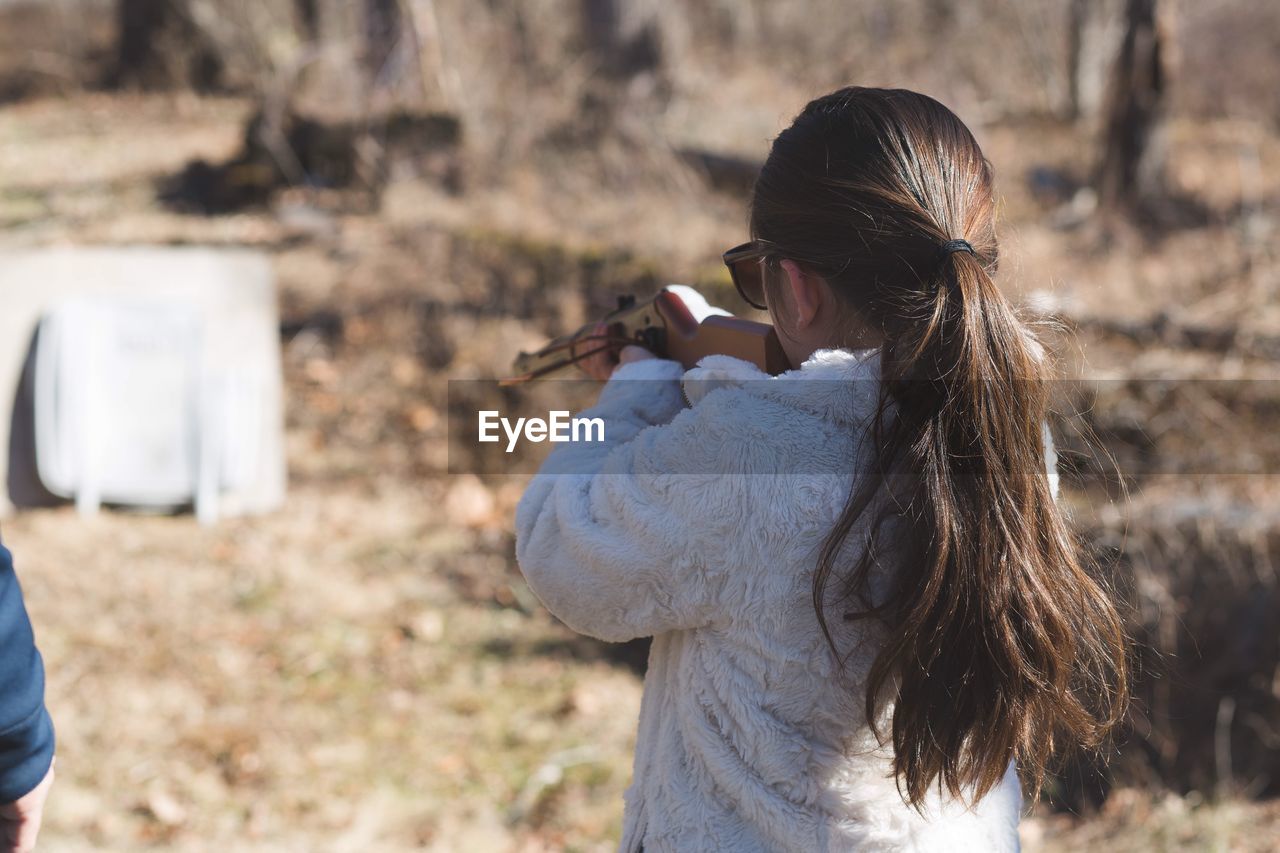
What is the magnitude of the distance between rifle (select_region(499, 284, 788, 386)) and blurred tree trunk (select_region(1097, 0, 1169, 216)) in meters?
6.51

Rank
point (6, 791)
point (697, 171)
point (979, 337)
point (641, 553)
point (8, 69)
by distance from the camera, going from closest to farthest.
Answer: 1. point (979, 337)
2. point (641, 553)
3. point (6, 791)
4. point (697, 171)
5. point (8, 69)

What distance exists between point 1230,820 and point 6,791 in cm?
322

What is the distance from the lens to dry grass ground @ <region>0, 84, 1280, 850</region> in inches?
135

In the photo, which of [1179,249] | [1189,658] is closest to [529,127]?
[1179,249]

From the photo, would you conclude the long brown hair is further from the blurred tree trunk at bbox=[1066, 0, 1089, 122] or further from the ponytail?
the blurred tree trunk at bbox=[1066, 0, 1089, 122]

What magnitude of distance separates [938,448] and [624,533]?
0.40 metres

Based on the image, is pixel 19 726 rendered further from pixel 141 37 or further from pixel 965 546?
pixel 141 37

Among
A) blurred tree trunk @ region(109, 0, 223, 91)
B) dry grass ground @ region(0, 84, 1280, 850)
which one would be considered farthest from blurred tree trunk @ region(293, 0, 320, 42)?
dry grass ground @ region(0, 84, 1280, 850)

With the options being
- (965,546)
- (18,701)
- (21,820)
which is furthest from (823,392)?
(21,820)

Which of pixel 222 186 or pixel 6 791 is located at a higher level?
pixel 222 186

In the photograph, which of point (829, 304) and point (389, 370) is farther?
point (389, 370)

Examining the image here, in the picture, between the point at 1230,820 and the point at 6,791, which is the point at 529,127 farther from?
the point at 6,791

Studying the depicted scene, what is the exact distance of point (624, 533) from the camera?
146 cm

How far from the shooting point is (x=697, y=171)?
8234 millimetres
